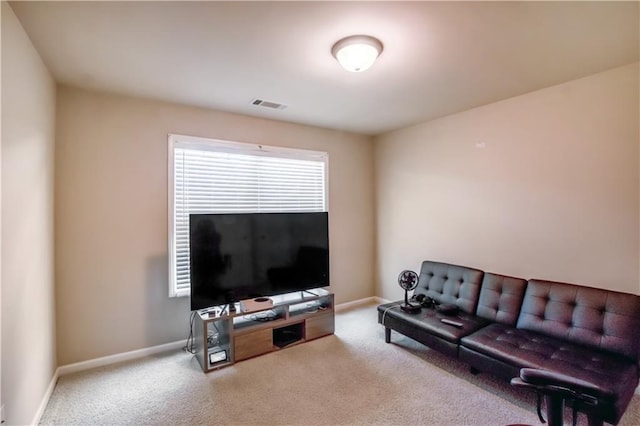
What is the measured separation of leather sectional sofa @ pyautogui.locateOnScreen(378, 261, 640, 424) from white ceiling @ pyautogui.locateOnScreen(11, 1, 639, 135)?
73.1 inches

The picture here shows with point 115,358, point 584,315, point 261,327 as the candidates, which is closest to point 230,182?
point 261,327

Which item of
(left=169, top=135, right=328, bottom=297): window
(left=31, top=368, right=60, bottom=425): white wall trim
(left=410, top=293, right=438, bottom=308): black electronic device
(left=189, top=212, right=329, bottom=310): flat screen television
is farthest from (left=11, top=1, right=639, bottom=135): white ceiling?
(left=31, top=368, right=60, bottom=425): white wall trim

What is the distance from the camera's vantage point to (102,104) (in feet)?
9.56

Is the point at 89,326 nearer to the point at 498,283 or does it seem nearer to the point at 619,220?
the point at 498,283

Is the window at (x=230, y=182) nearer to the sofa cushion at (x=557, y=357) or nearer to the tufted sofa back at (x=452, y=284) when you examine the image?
the tufted sofa back at (x=452, y=284)

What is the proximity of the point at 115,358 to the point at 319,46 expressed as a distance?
3331mm

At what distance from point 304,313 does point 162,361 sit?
1.47 metres

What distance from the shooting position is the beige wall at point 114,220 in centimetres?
278

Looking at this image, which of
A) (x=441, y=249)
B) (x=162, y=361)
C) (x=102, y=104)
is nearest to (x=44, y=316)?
(x=162, y=361)

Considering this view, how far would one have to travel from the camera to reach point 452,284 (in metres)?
3.34

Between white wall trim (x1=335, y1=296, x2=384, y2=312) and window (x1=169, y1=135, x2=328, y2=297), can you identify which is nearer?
window (x1=169, y1=135, x2=328, y2=297)

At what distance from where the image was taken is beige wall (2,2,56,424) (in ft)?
5.69

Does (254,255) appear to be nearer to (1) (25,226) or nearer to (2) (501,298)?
(1) (25,226)

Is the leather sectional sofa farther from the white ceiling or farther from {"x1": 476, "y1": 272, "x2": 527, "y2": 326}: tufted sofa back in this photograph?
the white ceiling
